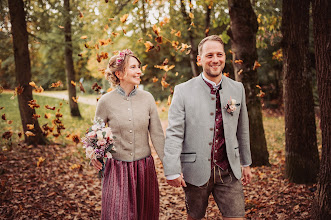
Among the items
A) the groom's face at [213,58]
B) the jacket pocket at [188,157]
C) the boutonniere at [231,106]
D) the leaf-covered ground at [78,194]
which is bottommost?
the leaf-covered ground at [78,194]

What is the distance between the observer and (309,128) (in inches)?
208

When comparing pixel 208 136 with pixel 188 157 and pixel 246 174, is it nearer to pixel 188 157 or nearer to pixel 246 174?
pixel 188 157

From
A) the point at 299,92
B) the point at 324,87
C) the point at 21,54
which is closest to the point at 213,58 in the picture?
the point at 324,87

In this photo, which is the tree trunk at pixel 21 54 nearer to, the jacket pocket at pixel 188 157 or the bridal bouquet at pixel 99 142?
the bridal bouquet at pixel 99 142

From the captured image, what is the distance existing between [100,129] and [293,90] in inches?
152

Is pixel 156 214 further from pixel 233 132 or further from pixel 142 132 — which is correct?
pixel 233 132

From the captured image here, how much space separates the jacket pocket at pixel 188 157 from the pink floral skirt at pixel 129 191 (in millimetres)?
522

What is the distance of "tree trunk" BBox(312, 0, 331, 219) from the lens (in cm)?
331

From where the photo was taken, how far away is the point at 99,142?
2.91 metres

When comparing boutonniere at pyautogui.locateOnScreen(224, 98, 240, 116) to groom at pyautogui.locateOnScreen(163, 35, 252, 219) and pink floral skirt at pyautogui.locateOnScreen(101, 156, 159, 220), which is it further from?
pink floral skirt at pyautogui.locateOnScreen(101, 156, 159, 220)

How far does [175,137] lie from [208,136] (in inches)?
13.2

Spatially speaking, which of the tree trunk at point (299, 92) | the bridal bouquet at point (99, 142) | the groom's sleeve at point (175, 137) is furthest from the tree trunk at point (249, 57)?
the bridal bouquet at point (99, 142)

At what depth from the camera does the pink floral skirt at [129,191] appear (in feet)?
10.0

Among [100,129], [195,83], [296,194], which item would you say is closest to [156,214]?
[100,129]
